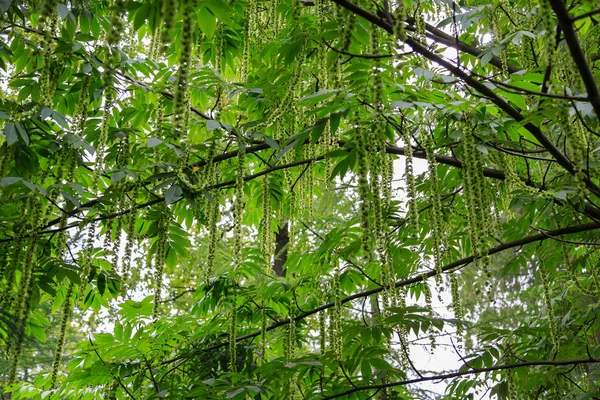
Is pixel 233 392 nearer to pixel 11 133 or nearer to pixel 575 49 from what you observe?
pixel 11 133

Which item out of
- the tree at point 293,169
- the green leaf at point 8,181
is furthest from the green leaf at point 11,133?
the green leaf at point 8,181

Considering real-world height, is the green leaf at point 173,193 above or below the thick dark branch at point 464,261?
above

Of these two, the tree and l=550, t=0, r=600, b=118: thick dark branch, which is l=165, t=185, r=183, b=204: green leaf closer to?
the tree

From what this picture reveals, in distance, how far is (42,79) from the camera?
8.79 feet

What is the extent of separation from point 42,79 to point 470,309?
13.2 meters

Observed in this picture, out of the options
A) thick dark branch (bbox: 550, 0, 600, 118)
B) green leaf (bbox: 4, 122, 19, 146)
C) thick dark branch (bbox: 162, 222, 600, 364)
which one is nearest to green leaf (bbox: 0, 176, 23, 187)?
green leaf (bbox: 4, 122, 19, 146)

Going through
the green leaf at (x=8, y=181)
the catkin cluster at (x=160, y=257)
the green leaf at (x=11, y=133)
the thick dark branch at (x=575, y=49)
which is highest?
the green leaf at (x=11, y=133)

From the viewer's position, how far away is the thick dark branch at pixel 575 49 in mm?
1911

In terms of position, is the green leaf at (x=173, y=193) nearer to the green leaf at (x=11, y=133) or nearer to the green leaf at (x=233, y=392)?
the green leaf at (x=11, y=133)

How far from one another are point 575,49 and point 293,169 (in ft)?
9.31

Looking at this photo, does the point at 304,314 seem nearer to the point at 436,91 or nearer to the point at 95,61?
the point at 436,91

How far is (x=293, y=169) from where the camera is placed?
4648 mm

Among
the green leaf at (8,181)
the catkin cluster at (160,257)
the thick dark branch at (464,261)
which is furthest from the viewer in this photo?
the thick dark branch at (464,261)

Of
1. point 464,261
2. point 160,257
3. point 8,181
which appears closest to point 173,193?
point 160,257
